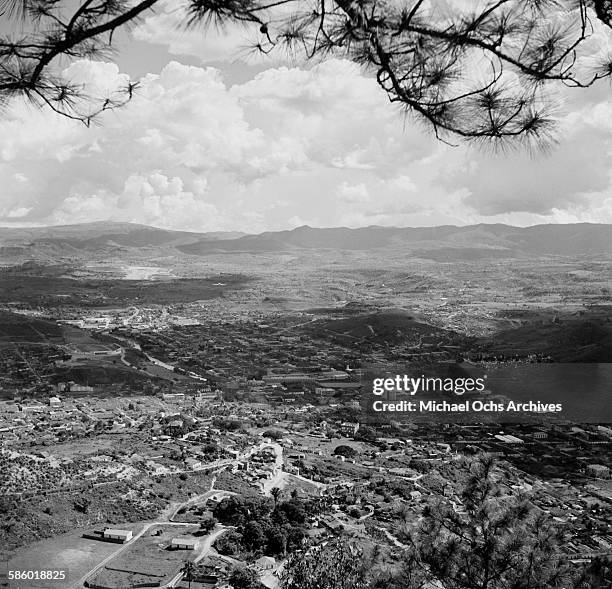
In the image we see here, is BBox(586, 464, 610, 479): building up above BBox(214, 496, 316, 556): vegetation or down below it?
below

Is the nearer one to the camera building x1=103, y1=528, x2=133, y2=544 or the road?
the road

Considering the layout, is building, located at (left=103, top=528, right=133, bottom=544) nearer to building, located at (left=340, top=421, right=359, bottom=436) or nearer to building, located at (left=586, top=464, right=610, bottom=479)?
building, located at (left=340, top=421, right=359, bottom=436)

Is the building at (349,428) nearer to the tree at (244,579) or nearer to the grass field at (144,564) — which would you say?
the grass field at (144,564)

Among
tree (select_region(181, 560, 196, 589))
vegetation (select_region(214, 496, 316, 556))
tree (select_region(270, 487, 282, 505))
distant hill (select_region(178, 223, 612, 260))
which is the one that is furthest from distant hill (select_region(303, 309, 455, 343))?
distant hill (select_region(178, 223, 612, 260))

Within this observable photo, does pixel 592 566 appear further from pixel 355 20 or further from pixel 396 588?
pixel 355 20

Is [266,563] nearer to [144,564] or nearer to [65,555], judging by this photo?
[144,564]

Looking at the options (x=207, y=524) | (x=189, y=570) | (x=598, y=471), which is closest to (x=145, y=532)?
(x=207, y=524)
